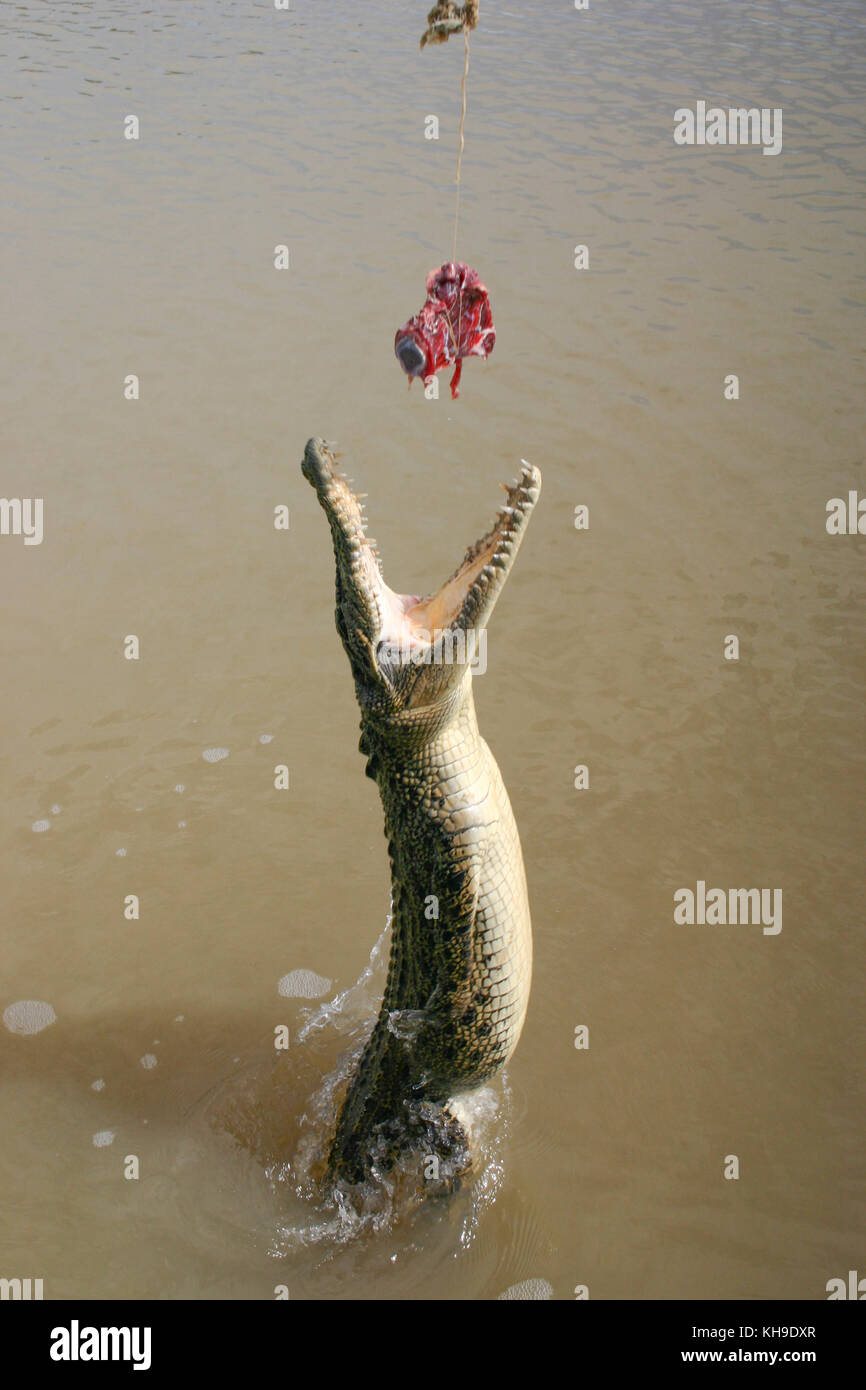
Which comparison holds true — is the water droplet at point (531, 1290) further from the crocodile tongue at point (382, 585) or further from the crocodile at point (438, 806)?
the crocodile tongue at point (382, 585)

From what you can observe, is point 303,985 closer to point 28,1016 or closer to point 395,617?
point 28,1016

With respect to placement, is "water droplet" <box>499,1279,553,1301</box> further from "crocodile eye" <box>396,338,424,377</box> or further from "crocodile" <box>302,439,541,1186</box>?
"crocodile eye" <box>396,338,424,377</box>

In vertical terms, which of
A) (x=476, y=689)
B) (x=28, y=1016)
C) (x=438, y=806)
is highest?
(x=476, y=689)

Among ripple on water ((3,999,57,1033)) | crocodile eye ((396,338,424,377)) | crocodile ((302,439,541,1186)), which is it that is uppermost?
crocodile eye ((396,338,424,377))

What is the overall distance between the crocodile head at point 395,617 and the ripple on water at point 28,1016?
6.26ft

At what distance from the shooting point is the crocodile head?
9.23ft

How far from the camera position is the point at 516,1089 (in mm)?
3885

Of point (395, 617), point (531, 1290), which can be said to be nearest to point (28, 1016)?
point (531, 1290)

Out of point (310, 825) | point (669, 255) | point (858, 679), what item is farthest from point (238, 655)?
point (669, 255)

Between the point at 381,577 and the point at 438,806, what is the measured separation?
62 centimetres

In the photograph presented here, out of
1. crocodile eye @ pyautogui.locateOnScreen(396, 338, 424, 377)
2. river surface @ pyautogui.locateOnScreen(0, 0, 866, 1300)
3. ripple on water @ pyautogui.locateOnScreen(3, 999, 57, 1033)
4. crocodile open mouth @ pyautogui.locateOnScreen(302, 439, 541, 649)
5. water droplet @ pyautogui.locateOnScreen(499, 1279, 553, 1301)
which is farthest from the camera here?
ripple on water @ pyautogui.locateOnScreen(3, 999, 57, 1033)

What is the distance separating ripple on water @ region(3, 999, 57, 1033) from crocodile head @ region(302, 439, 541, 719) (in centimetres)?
191

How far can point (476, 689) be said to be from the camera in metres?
5.24

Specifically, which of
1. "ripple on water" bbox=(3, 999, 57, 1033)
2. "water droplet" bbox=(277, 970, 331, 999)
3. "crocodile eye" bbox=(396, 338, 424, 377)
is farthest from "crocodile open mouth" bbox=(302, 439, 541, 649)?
"ripple on water" bbox=(3, 999, 57, 1033)
